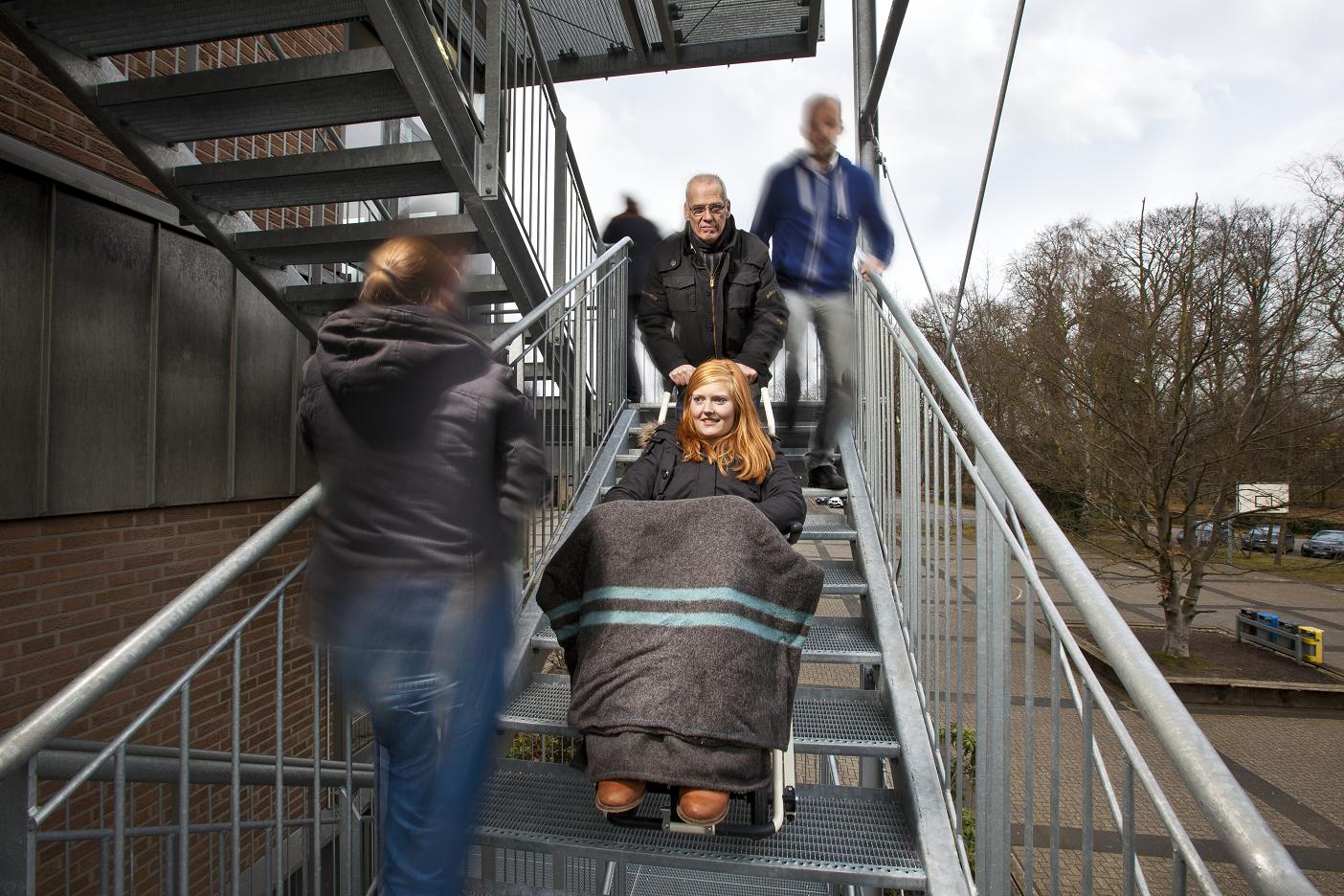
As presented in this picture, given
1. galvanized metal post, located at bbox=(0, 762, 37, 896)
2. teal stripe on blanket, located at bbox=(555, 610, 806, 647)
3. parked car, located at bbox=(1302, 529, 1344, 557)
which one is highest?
teal stripe on blanket, located at bbox=(555, 610, 806, 647)

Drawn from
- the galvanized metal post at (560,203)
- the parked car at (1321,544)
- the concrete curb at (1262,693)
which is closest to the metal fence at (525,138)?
the galvanized metal post at (560,203)

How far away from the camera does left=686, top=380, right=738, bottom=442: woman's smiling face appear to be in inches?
90.0

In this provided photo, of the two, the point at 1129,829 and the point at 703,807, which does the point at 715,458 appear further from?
the point at 1129,829

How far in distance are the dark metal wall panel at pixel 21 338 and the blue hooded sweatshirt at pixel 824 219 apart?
325cm

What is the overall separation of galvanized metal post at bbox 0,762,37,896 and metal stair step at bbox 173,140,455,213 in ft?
8.03

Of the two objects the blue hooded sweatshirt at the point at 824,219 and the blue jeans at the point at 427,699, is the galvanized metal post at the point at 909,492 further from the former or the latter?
the blue jeans at the point at 427,699

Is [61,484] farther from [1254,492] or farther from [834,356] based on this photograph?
[1254,492]

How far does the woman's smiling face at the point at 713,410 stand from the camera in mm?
2287

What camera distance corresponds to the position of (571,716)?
1627mm

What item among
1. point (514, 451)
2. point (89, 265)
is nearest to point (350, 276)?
point (89, 265)

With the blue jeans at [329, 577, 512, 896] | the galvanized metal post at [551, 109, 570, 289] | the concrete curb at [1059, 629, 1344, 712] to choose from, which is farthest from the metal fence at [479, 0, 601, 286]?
the concrete curb at [1059, 629, 1344, 712]

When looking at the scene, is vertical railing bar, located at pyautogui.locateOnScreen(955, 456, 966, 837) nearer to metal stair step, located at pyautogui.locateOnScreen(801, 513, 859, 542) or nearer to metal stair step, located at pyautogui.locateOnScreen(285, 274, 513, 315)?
metal stair step, located at pyautogui.locateOnScreen(801, 513, 859, 542)

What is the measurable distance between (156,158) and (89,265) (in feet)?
2.43

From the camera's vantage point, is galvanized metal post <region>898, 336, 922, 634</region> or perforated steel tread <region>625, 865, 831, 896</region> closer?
galvanized metal post <region>898, 336, 922, 634</region>
